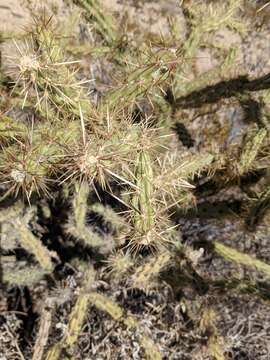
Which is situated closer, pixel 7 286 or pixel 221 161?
pixel 221 161

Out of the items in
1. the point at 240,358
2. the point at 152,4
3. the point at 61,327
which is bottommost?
the point at 240,358

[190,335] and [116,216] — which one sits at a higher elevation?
[116,216]

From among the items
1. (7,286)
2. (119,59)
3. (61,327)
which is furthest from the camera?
(7,286)

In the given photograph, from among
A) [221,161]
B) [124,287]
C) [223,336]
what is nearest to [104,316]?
[124,287]

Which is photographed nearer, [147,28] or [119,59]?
[119,59]

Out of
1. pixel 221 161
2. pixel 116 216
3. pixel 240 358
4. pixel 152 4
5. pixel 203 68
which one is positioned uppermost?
pixel 152 4

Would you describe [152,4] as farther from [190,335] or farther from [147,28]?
[190,335]

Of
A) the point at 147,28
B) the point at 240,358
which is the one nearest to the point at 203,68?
the point at 147,28

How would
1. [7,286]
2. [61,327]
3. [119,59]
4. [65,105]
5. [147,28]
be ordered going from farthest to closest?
[147,28] → [7,286] → [61,327] → [119,59] → [65,105]

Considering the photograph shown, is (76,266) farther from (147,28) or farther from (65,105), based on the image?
(147,28)
